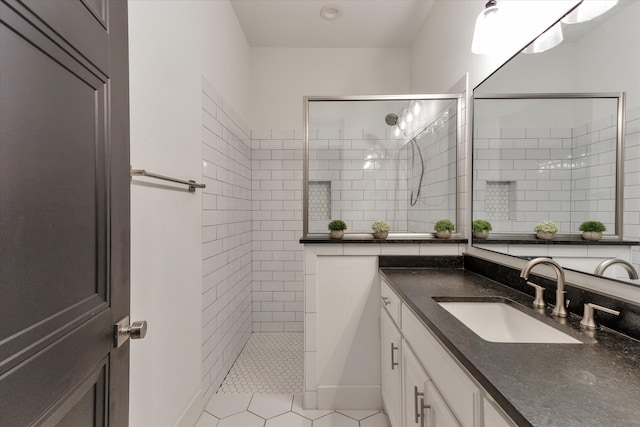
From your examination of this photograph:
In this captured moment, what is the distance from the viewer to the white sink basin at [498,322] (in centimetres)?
104

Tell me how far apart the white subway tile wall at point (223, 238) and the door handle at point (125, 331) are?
42.6 inches

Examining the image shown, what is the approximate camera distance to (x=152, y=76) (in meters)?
1.30

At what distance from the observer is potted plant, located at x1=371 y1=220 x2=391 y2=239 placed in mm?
1903

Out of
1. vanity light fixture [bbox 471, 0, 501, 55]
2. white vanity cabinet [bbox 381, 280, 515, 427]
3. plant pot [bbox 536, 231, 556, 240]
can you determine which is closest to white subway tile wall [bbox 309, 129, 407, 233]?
white vanity cabinet [bbox 381, 280, 515, 427]

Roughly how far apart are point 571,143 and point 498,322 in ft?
2.41

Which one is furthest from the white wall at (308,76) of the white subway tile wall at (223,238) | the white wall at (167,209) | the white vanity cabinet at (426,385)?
the white vanity cabinet at (426,385)

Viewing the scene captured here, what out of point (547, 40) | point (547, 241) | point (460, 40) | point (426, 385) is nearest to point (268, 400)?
point (426, 385)

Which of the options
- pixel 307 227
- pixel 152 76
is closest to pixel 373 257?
pixel 307 227

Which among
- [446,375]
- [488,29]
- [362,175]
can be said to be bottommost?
[446,375]

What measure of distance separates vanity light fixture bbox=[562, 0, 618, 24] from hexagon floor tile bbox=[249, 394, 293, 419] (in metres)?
2.34

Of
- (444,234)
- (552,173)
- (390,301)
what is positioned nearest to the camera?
(552,173)

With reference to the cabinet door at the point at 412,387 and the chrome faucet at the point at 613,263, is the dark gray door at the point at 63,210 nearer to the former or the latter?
the cabinet door at the point at 412,387

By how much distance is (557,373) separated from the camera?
0.65 m

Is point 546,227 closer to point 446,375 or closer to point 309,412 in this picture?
point 446,375
